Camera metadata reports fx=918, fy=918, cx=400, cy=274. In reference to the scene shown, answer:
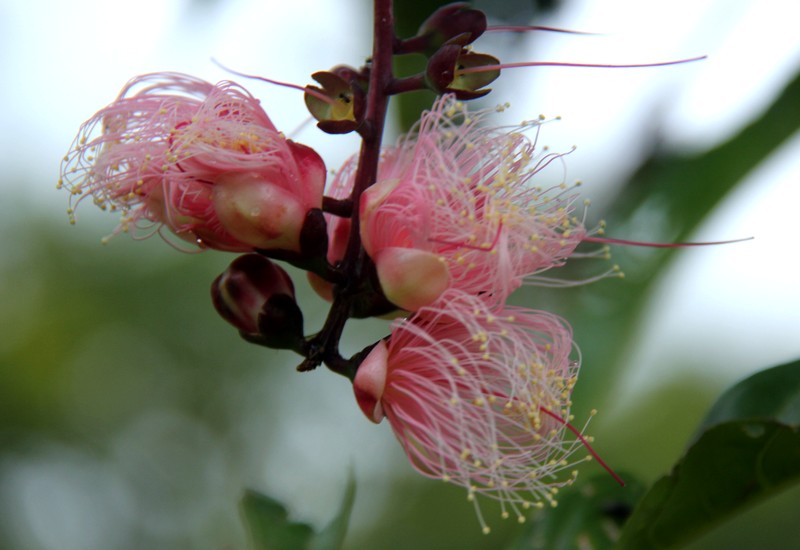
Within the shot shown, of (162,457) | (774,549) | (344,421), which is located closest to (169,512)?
(162,457)

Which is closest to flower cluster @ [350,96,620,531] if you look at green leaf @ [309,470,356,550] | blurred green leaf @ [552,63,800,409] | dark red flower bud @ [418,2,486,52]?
dark red flower bud @ [418,2,486,52]

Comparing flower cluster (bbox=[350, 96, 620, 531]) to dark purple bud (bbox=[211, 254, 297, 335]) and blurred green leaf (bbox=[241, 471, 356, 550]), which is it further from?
blurred green leaf (bbox=[241, 471, 356, 550])

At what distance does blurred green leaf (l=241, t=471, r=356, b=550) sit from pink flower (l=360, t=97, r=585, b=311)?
582 millimetres

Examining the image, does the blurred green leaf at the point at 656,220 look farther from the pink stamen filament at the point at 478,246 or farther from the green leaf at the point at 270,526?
the pink stamen filament at the point at 478,246

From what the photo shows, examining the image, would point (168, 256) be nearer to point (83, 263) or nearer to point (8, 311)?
point (83, 263)

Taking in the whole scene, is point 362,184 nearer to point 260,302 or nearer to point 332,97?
point 332,97

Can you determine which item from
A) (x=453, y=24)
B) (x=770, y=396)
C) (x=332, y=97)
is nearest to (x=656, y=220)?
(x=770, y=396)

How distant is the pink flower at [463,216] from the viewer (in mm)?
1348

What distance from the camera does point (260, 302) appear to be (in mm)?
1466

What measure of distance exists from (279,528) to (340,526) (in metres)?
0.15

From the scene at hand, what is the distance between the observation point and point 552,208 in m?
1.49

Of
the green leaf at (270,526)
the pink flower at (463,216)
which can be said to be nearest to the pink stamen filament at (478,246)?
the pink flower at (463,216)

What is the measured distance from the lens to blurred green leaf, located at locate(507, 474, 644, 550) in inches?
77.5

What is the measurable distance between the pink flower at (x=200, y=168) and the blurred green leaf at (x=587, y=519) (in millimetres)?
940
